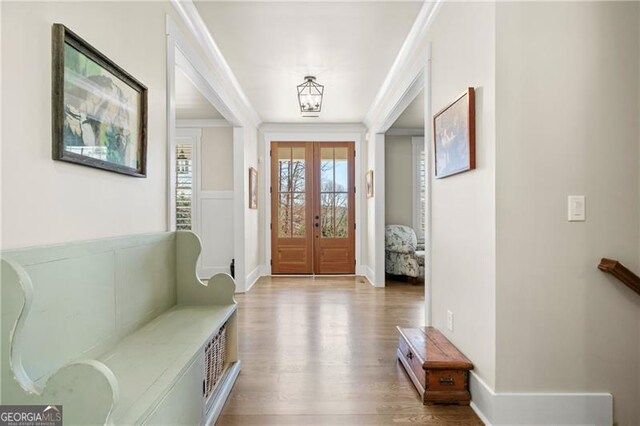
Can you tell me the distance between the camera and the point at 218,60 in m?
3.25

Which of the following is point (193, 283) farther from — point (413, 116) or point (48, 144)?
point (413, 116)

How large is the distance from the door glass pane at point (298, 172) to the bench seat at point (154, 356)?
4.09m

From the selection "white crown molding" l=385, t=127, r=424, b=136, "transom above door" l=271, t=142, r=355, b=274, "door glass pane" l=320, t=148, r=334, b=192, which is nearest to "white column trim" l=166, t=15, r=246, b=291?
"transom above door" l=271, t=142, r=355, b=274

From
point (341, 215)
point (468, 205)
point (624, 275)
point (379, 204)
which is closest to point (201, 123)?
point (341, 215)

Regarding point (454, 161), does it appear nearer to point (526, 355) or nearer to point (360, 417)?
point (526, 355)

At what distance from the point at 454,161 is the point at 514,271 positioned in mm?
766

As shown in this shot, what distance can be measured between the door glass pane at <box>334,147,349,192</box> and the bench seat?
166 inches

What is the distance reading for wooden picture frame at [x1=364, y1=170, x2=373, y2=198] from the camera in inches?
214

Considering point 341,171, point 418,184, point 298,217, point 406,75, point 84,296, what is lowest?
point 84,296

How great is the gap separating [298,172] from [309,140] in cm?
59

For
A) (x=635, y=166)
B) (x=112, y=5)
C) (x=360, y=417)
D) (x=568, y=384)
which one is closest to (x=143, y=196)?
(x=112, y=5)

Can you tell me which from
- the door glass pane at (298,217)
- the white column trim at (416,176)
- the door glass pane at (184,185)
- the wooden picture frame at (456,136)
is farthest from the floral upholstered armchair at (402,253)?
the door glass pane at (184,185)

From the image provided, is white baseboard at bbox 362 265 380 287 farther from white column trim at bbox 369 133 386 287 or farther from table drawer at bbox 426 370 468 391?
table drawer at bbox 426 370 468 391

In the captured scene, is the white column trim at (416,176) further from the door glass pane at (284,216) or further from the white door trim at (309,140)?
the door glass pane at (284,216)
